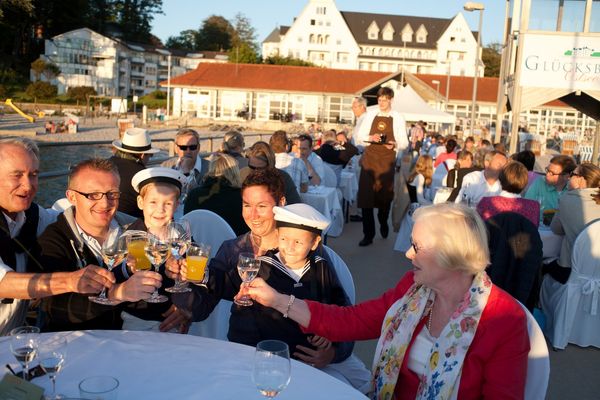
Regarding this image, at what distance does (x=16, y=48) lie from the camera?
70938 millimetres

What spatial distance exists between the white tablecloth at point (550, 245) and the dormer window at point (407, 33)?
82611mm

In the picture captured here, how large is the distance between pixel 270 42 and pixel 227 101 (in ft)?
160

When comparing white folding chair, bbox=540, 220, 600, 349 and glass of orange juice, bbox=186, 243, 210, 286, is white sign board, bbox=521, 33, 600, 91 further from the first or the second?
glass of orange juice, bbox=186, 243, 210, 286

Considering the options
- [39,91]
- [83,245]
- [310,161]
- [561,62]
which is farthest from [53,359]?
[39,91]

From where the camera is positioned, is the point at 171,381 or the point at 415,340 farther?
the point at 415,340

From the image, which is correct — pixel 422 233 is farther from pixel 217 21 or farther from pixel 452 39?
pixel 217 21

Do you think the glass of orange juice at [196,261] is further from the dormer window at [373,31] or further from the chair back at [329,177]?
the dormer window at [373,31]

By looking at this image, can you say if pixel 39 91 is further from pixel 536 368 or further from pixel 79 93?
pixel 536 368

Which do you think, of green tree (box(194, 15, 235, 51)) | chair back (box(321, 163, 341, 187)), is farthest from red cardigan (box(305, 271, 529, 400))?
green tree (box(194, 15, 235, 51))

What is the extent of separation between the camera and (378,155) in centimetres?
884

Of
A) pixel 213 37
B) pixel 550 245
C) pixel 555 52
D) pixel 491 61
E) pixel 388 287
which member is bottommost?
pixel 388 287

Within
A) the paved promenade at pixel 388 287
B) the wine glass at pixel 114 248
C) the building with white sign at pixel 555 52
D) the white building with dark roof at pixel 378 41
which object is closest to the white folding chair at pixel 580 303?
the paved promenade at pixel 388 287

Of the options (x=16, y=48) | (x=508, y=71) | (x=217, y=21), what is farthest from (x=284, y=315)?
(x=217, y=21)

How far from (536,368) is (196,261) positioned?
5.06 ft
